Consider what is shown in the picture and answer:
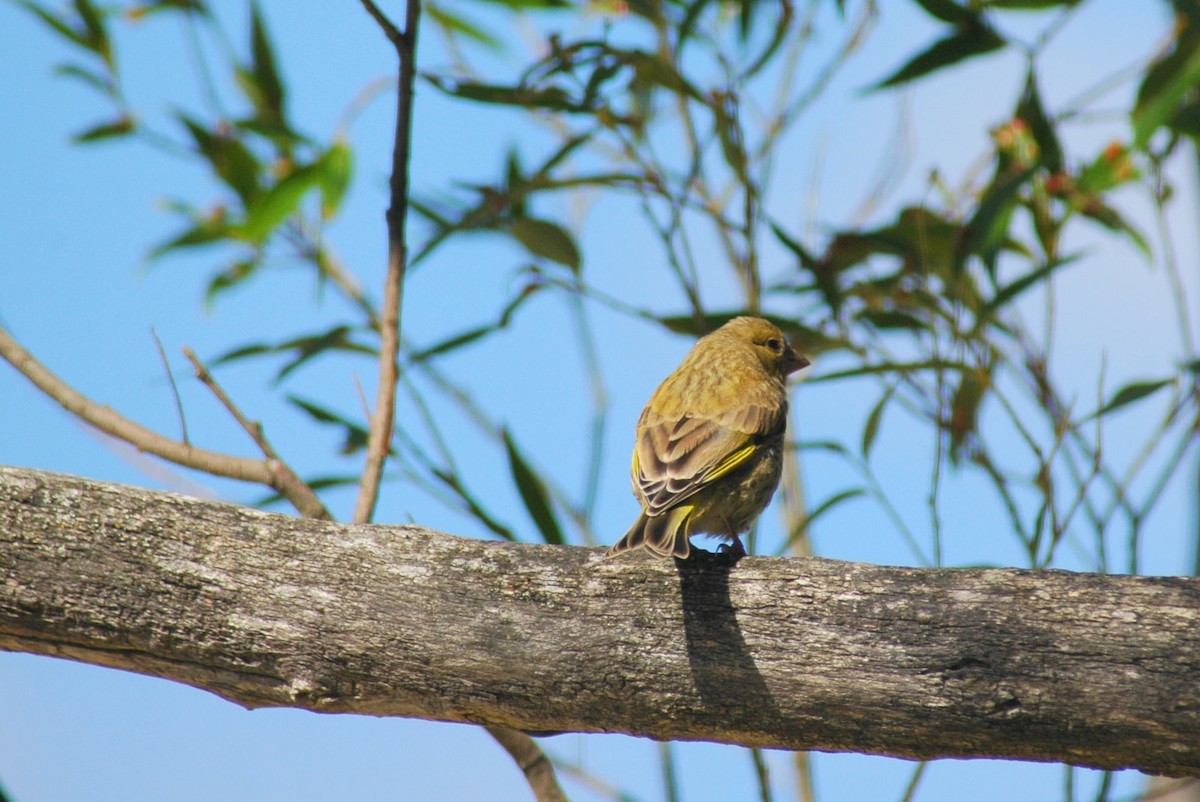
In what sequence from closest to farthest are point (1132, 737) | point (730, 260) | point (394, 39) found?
point (1132, 737) → point (394, 39) → point (730, 260)

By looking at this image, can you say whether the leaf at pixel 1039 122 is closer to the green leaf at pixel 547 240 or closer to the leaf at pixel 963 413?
the leaf at pixel 963 413

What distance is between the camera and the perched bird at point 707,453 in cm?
313

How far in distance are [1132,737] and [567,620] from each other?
3.96ft

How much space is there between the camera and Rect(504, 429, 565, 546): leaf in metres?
4.16

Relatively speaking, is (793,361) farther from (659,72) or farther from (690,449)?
(690,449)

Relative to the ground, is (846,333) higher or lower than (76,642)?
higher

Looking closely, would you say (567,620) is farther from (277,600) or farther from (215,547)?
(215,547)

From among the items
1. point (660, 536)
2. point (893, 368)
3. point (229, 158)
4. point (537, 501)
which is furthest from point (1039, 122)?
point (229, 158)

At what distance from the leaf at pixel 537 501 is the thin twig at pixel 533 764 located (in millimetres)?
743

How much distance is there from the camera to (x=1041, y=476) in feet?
13.5

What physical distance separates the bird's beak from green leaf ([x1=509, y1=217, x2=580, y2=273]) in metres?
1.08

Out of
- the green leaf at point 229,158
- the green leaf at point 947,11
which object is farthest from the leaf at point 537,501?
the green leaf at point 947,11

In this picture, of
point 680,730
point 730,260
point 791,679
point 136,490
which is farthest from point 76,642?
point 730,260

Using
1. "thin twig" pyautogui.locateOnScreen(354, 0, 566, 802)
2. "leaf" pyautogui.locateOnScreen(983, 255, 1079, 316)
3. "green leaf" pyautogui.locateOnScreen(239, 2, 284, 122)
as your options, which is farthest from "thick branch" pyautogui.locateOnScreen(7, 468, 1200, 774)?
"green leaf" pyautogui.locateOnScreen(239, 2, 284, 122)
